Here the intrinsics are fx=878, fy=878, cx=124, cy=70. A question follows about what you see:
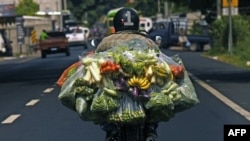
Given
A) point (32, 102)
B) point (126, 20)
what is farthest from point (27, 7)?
point (126, 20)

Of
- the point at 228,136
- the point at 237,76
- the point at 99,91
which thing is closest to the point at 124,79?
the point at 99,91

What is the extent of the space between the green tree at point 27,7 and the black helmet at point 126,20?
3989 inches

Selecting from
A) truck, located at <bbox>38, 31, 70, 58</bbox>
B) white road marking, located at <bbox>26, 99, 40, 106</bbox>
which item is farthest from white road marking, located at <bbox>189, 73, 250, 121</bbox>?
truck, located at <bbox>38, 31, 70, 58</bbox>

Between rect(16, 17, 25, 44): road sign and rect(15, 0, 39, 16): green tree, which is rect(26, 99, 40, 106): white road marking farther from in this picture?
rect(15, 0, 39, 16): green tree

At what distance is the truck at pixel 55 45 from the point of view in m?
58.2

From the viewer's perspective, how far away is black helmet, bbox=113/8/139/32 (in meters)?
8.90

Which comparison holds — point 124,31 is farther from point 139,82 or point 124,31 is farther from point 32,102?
point 32,102

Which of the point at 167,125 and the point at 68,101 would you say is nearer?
the point at 68,101

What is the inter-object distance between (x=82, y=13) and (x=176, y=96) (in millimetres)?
146605

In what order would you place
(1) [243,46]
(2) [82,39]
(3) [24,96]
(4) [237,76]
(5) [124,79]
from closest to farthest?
(5) [124,79] → (3) [24,96] → (4) [237,76] → (1) [243,46] → (2) [82,39]

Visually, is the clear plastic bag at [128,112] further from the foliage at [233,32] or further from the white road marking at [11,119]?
the foliage at [233,32]

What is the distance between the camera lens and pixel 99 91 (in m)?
8.02

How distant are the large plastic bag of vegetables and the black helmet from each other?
2.46ft

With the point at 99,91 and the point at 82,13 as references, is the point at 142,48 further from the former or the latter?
the point at 82,13
